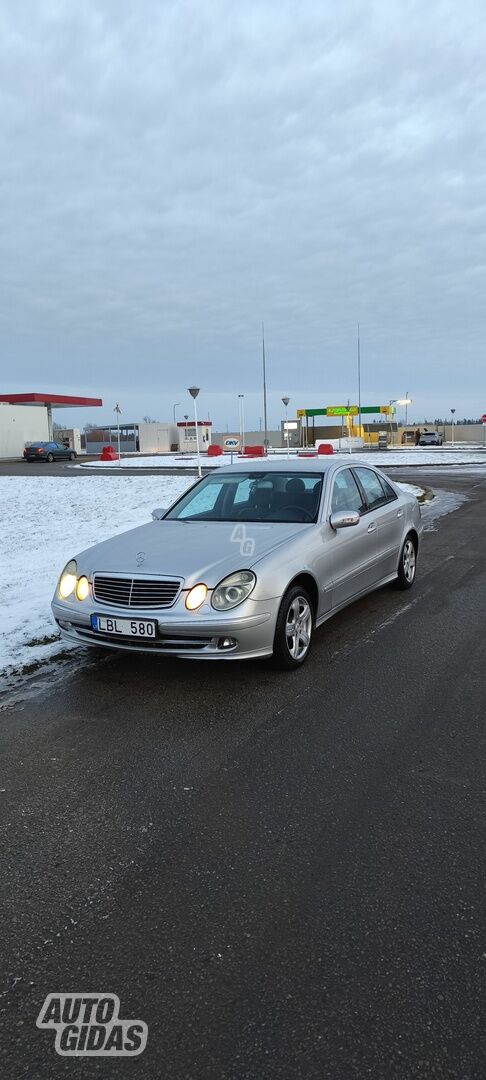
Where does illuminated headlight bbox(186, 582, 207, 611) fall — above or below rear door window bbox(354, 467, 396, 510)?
below

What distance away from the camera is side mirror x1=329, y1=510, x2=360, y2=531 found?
5.23m

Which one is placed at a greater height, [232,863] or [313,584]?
[313,584]

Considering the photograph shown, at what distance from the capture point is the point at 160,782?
324cm

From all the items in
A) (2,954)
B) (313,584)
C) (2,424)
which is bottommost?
(2,954)

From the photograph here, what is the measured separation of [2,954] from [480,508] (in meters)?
13.9

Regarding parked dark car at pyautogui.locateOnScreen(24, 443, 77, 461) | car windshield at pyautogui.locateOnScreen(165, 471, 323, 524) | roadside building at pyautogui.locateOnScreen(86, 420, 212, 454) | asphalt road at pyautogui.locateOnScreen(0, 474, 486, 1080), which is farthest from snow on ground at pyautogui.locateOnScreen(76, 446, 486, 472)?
asphalt road at pyautogui.locateOnScreen(0, 474, 486, 1080)

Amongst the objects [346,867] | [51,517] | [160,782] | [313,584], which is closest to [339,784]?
[346,867]

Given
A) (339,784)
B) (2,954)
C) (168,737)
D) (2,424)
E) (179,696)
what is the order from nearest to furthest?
(2,954)
(339,784)
(168,737)
(179,696)
(2,424)

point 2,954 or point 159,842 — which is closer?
point 2,954

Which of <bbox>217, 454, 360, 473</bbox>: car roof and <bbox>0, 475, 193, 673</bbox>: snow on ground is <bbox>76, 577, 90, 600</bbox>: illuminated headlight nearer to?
<bbox>0, 475, 193, 673</bbox>: snow on ground

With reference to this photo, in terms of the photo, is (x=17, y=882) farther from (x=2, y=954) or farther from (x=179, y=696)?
(x=179, y=696)

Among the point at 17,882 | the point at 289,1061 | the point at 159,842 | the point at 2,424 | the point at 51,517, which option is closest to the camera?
the point at 289,1061

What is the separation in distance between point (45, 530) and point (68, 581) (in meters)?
7.61

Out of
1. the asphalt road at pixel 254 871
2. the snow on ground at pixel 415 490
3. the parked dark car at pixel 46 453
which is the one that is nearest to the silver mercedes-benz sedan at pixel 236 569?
the asphalt road at pixel 254 871
